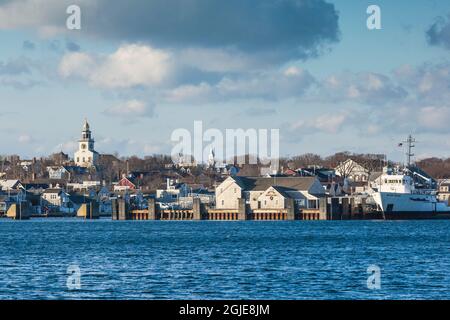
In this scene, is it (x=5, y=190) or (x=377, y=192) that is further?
(x=5, y=190)

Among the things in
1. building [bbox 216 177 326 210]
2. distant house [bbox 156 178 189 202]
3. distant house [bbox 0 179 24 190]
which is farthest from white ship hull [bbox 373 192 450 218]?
distant house [bbox 0 179 24 190]

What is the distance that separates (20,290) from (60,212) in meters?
120

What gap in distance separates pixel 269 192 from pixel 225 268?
268 feet

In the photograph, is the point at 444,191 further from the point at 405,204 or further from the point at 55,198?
the point at 55,198

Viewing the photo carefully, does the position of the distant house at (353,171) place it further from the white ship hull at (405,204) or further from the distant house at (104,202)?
the white ship hull at (405,204)

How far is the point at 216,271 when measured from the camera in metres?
42.8

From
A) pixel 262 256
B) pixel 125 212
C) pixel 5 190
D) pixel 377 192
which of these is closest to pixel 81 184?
pixel 5 190

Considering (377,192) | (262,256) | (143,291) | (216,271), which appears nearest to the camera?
(143,291)

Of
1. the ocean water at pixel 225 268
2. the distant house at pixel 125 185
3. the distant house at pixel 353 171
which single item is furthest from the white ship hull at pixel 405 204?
the distant house at pixel 125 185

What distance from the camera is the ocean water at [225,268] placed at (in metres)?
34.5

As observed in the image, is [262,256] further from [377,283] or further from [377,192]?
[377,192]

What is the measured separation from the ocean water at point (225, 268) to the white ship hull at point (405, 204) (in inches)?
1743

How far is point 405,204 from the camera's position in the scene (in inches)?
4599

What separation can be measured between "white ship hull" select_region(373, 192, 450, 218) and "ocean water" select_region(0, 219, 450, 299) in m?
44.3
